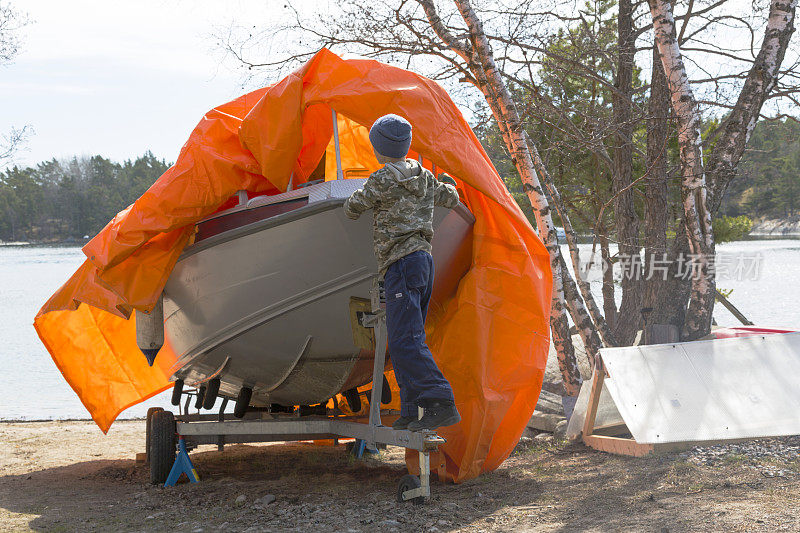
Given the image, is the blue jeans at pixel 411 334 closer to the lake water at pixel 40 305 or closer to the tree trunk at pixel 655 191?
the tree trunk at pixel 655 191

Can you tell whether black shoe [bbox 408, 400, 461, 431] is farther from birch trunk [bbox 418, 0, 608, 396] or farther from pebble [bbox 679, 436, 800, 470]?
birch trunk [bbox 418, 0, 608, 396]

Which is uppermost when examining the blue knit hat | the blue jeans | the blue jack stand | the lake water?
the blue knit hat

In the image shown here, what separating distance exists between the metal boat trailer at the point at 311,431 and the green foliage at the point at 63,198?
60483mm

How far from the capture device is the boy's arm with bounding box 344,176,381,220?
3.95 m

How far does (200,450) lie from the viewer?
23.0ft

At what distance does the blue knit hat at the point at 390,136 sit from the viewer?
13.0 ft

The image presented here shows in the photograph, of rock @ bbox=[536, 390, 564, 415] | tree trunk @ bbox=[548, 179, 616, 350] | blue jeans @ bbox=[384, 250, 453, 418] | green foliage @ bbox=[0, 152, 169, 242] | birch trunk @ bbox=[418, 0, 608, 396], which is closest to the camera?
blue jeans @ bbox=[384, 250, 453, 418]

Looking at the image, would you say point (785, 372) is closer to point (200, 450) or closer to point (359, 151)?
point (359, 151)

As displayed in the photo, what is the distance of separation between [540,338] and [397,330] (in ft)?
4.99

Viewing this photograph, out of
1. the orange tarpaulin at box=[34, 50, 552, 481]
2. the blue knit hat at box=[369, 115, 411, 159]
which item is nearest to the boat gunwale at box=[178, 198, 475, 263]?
the orange tarpaulin at box=[34, 50, 552, 481]

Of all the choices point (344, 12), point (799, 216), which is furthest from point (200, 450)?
point (799, 216)

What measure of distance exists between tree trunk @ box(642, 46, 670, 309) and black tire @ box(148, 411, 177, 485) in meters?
5.13

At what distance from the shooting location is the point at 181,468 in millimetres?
5176

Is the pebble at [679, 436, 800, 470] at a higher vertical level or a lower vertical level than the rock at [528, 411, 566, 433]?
higher
